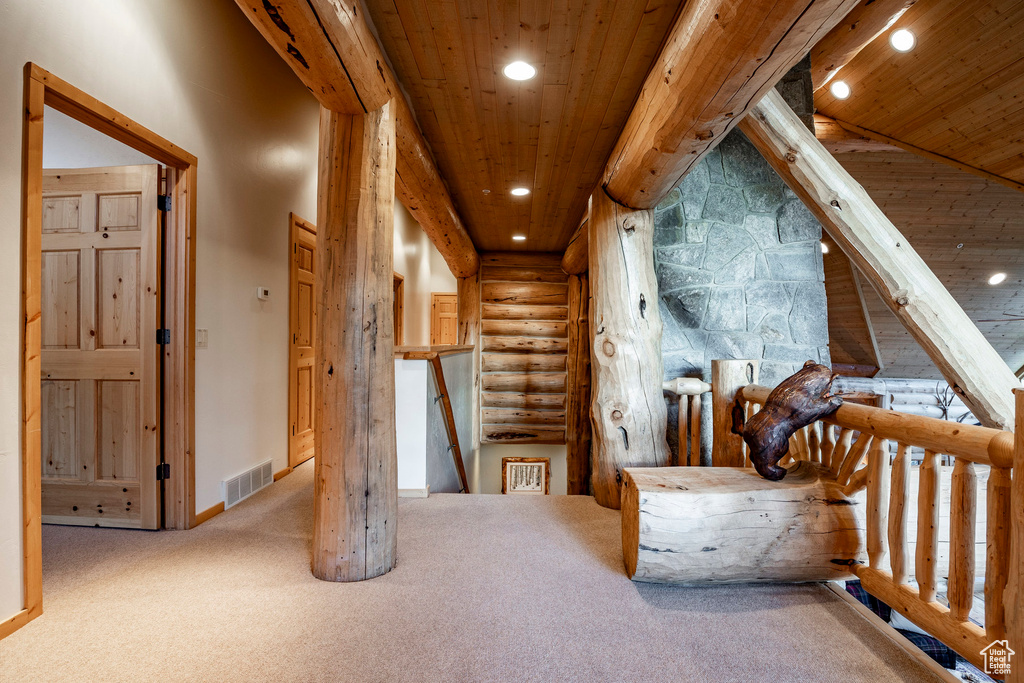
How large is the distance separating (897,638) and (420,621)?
1653 mm

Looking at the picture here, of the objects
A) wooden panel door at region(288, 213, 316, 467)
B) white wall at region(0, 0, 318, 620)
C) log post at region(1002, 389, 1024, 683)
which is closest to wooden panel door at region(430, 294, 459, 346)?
wooden panel door at region(288, 213, 316, 467)

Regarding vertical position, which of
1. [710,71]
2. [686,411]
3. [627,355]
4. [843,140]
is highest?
[843,140]

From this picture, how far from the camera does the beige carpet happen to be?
Result: 58.7 inches

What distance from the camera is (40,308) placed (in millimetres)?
1769

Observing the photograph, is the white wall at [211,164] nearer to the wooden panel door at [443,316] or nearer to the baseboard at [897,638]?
the baseboard at [897,638]

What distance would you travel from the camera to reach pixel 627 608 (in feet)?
6.11

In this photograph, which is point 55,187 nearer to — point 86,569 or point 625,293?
point 86,569

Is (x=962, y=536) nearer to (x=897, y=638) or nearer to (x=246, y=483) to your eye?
(x=897, y=638)

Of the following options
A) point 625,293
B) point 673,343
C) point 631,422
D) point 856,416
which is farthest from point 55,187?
point 856,416

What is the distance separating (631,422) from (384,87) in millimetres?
2241

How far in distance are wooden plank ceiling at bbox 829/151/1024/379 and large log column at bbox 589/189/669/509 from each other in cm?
374

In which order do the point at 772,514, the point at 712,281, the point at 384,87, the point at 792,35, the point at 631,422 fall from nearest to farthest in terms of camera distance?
the point at 792,35
the point at 772,514
the point at 384,87
the point at 631,422
the point at 712,281

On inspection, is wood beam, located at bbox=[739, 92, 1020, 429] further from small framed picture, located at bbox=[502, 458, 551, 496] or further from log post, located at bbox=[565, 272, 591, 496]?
small framed picture, located at bbox=[502, 458, 551, 496]

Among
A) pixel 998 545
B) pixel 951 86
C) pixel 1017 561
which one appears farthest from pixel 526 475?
pixel 1017 561
